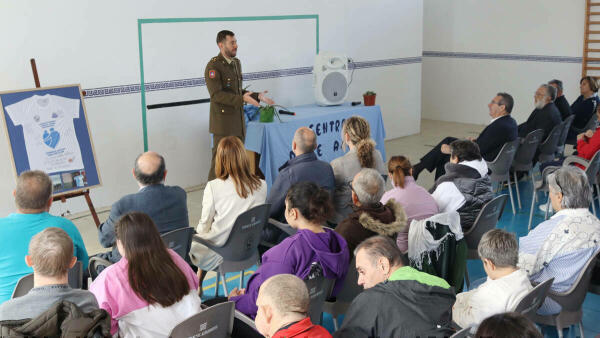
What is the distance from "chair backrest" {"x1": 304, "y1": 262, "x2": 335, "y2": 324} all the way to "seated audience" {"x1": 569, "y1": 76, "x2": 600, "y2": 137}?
5.43 m

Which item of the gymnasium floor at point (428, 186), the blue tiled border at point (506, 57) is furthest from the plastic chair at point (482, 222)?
the blue tiled border at point (506, 57)

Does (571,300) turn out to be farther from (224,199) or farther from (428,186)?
(428,186)

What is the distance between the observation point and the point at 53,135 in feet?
16.7

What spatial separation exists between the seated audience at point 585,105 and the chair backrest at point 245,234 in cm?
490

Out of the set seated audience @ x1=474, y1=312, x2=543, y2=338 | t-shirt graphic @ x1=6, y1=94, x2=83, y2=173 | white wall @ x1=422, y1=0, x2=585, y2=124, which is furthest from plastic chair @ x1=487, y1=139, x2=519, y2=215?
white wall @ x1=422, y1=0, x2=585, y2=124

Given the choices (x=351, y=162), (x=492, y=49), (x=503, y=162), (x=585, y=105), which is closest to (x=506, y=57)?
(x=492, y=49)

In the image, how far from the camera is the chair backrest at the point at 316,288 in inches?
110

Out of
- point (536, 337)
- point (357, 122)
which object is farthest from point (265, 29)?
point (536, 337)

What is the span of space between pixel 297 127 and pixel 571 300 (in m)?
3.96

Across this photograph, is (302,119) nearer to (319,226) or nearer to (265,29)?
(265,29)

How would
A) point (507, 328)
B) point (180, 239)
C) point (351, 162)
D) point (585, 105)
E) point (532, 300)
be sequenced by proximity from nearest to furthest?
point (507, 328) < point (532, 300) < point (180, 239) < point (351, 162) < point (585, 105)

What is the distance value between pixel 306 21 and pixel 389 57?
1.85 m

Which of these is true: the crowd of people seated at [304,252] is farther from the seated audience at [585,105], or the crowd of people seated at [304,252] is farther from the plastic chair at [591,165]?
the seated audience at [585,105]

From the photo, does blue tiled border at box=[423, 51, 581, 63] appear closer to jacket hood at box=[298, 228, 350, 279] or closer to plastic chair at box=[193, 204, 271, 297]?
plastic chair at box=[193, 204, 271, 297]
